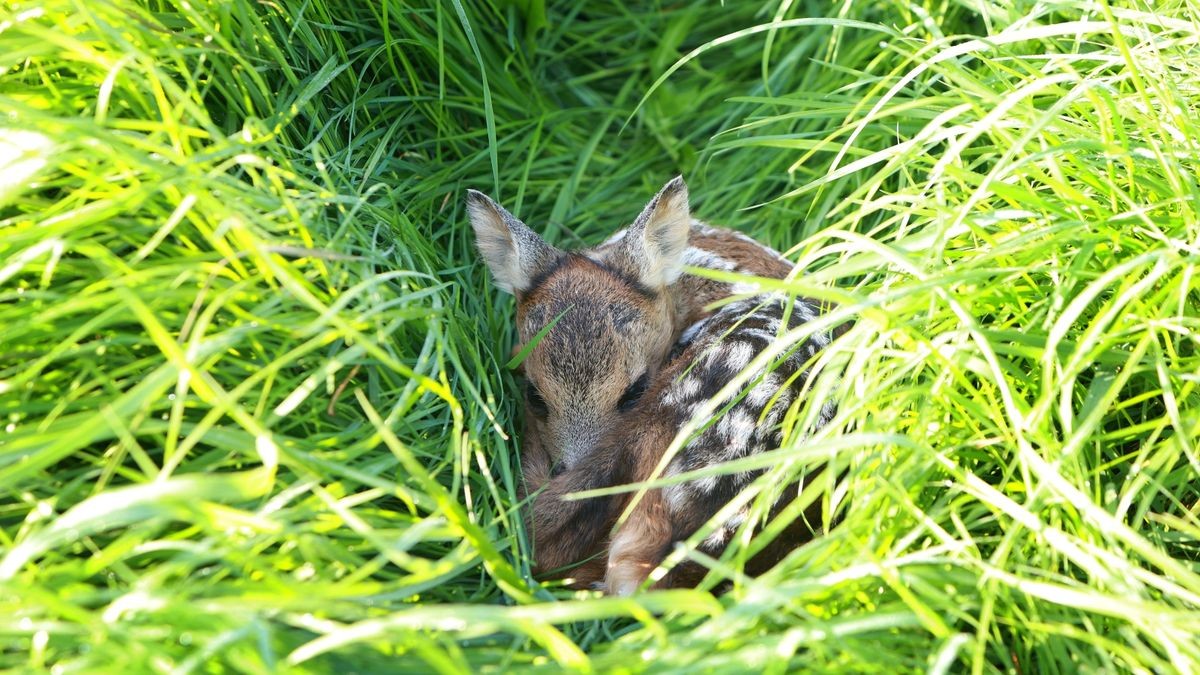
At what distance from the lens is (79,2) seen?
243cm

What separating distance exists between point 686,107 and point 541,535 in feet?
7.37

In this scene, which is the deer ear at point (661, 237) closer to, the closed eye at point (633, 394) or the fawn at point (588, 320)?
the fawn at point (588, 320)

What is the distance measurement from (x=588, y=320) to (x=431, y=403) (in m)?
0.75

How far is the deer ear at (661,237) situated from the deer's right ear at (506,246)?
0.29m

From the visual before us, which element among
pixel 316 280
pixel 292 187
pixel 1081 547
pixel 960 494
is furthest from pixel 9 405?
pixel 1081 547

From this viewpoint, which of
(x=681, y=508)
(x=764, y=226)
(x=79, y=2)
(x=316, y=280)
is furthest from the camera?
(x=764, y=226)

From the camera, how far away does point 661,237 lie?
3.68 meters

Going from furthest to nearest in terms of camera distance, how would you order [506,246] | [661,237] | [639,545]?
[661,237]
[506,246]
[639,545]

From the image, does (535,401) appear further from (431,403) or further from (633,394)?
(431,403)

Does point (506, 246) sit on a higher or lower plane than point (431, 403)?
higher

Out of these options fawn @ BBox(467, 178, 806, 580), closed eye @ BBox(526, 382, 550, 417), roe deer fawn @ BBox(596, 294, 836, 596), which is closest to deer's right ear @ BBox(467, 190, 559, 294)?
fawn @ BBox(467, 178, 806, 580)

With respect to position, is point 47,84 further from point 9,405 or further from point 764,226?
point 764,226

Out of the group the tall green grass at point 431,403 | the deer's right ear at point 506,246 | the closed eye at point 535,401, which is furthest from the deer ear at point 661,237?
the tall green grass at point 431,403

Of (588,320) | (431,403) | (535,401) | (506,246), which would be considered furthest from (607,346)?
(431,403)
